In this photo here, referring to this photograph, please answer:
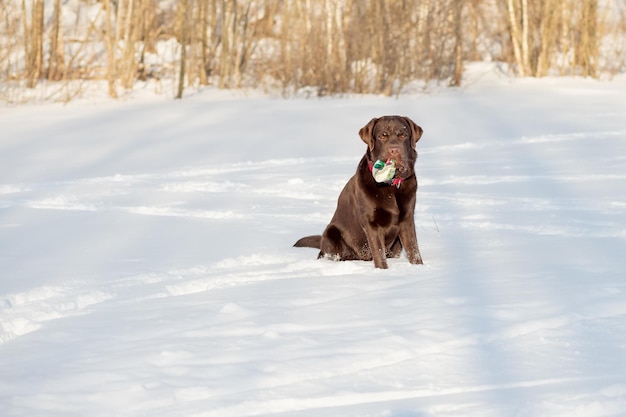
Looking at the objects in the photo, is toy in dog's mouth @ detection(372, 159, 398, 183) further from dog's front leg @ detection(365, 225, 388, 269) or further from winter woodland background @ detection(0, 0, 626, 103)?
winter woodland background @ detection(0, 0, 626, 103)

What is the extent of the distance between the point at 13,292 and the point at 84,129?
33.9ft

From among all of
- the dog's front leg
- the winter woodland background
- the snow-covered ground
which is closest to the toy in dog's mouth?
the dog's front leg

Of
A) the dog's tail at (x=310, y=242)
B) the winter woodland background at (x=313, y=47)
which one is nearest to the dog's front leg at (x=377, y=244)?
the dog's tail at (x=310, y=242)

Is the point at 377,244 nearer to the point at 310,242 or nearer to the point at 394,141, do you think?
the point at 394,141

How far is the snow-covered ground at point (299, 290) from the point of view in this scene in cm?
307

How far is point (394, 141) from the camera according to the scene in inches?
204

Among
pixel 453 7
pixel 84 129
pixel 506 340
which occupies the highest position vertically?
pixel 453 7

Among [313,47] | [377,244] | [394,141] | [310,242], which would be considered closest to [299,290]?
[377,244]

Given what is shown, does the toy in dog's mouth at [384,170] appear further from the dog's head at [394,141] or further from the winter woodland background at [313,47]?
the winter woodland background at [313,47]

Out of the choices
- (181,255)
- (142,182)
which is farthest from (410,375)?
(142,182)

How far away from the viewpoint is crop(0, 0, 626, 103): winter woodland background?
1953cm

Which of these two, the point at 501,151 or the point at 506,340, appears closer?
the point at 506,340

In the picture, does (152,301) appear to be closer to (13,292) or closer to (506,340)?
(13,292)

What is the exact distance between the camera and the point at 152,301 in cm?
468
